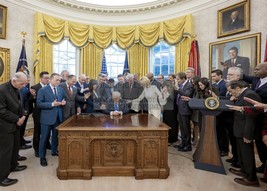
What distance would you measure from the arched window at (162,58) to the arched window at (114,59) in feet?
4.56

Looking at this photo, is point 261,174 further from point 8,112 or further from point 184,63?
point 184,63

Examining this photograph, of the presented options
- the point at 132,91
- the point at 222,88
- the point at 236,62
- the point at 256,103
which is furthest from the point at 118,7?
the point at 256,103

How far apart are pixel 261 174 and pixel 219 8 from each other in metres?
5.23

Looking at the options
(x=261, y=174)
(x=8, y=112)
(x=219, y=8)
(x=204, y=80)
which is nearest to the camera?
(x=8, y=112)

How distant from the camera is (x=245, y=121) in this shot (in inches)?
113

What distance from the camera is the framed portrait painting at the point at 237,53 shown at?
554cm

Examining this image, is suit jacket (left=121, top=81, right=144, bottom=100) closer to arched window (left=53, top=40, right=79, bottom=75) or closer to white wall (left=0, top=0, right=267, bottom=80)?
white wall (left=0, top=0, right=267, bottom=80)

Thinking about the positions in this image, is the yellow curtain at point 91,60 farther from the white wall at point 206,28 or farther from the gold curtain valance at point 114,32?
the white wall at point 206,28

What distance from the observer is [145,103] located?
5059mm

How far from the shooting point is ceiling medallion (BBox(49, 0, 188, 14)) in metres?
7.67

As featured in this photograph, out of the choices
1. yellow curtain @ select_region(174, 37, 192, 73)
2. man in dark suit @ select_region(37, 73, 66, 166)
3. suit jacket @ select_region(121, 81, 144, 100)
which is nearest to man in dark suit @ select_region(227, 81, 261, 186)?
suit jacket @ select_region(121, 81, 144, 100)

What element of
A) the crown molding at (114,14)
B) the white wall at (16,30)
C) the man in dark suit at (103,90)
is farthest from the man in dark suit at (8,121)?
the crown molding at (114,14)

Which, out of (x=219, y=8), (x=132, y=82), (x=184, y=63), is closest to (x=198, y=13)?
(x=219, y=8)

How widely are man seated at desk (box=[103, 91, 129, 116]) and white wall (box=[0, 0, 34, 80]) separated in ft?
13.5
